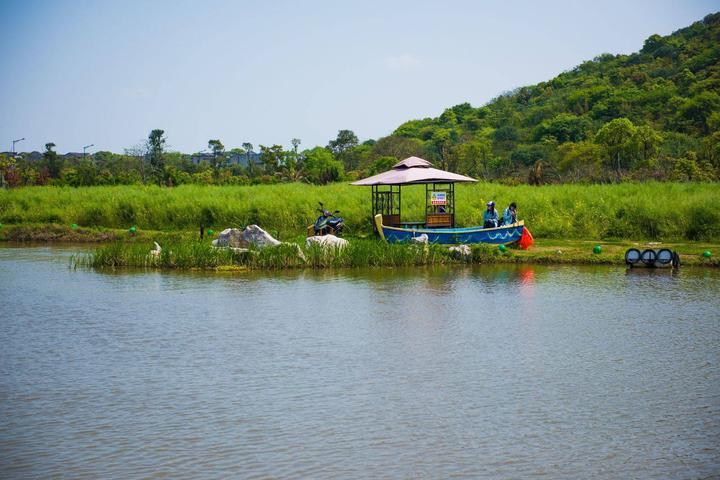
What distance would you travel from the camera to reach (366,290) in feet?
54.7

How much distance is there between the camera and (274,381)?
1016cm

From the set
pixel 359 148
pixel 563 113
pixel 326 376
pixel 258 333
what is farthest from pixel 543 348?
pixel 359 148

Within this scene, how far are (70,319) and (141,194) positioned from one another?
17.0m

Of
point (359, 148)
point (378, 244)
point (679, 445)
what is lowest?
point (679, 445)

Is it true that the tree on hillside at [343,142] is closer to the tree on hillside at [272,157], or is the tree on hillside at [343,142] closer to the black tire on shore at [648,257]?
the tree on hillside at [272,157]

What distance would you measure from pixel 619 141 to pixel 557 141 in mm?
12365

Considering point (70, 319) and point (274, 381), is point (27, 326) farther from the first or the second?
point (274, 381)

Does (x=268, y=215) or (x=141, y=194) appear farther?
(x=141, y=194)

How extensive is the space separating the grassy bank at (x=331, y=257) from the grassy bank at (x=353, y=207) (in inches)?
87.3

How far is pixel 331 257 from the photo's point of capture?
19.6m

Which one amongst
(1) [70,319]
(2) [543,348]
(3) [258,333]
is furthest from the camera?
(1) [70,319]

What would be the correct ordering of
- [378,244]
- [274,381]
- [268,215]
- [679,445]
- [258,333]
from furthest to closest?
[268,215], [378,244], [258,333], [274,381], [679,445]

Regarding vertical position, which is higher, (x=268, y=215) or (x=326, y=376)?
(x=268, y=215)

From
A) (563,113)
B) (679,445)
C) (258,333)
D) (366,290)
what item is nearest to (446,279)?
(366,290)
